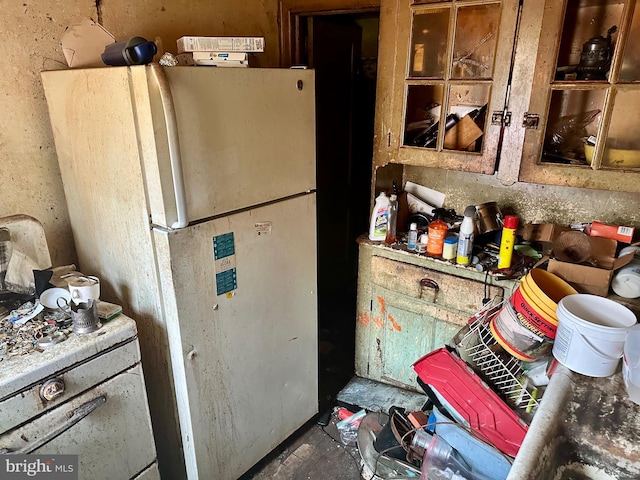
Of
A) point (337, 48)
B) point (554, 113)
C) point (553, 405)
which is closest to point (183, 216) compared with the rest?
point (553, 405)

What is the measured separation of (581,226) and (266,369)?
1.53 m

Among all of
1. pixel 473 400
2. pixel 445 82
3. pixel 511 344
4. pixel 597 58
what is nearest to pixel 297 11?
pixel 445 82

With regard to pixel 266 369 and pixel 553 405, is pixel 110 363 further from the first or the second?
pixel 553 405

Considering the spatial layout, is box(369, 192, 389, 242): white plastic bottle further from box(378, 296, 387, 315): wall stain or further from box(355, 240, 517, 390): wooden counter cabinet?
box(378, 296, 387, 315): wall stain

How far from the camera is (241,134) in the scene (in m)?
1.53

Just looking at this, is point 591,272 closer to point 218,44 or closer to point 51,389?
point 218,44

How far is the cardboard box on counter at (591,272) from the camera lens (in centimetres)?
153

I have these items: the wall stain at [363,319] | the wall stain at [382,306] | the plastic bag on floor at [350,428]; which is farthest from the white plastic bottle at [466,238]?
the plastic bag on floor at [350,428]

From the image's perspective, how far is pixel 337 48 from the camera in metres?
3.02

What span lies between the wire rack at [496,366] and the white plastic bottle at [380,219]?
69cm

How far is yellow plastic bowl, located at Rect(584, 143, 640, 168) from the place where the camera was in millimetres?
1614

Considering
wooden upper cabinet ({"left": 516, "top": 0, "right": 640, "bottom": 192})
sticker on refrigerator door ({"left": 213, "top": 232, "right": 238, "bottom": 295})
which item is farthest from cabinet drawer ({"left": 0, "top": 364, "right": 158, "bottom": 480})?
wooden upper cabinet ({"left": 516, "top": 0, "right": 640, "bottom": 192})

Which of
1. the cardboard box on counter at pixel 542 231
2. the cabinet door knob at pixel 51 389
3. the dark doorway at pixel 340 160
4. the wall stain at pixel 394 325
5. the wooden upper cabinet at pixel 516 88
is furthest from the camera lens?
the dark doorway at pixel 340 160

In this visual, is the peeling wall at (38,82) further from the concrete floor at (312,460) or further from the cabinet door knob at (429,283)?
the cabinet door knob at (429,283)
